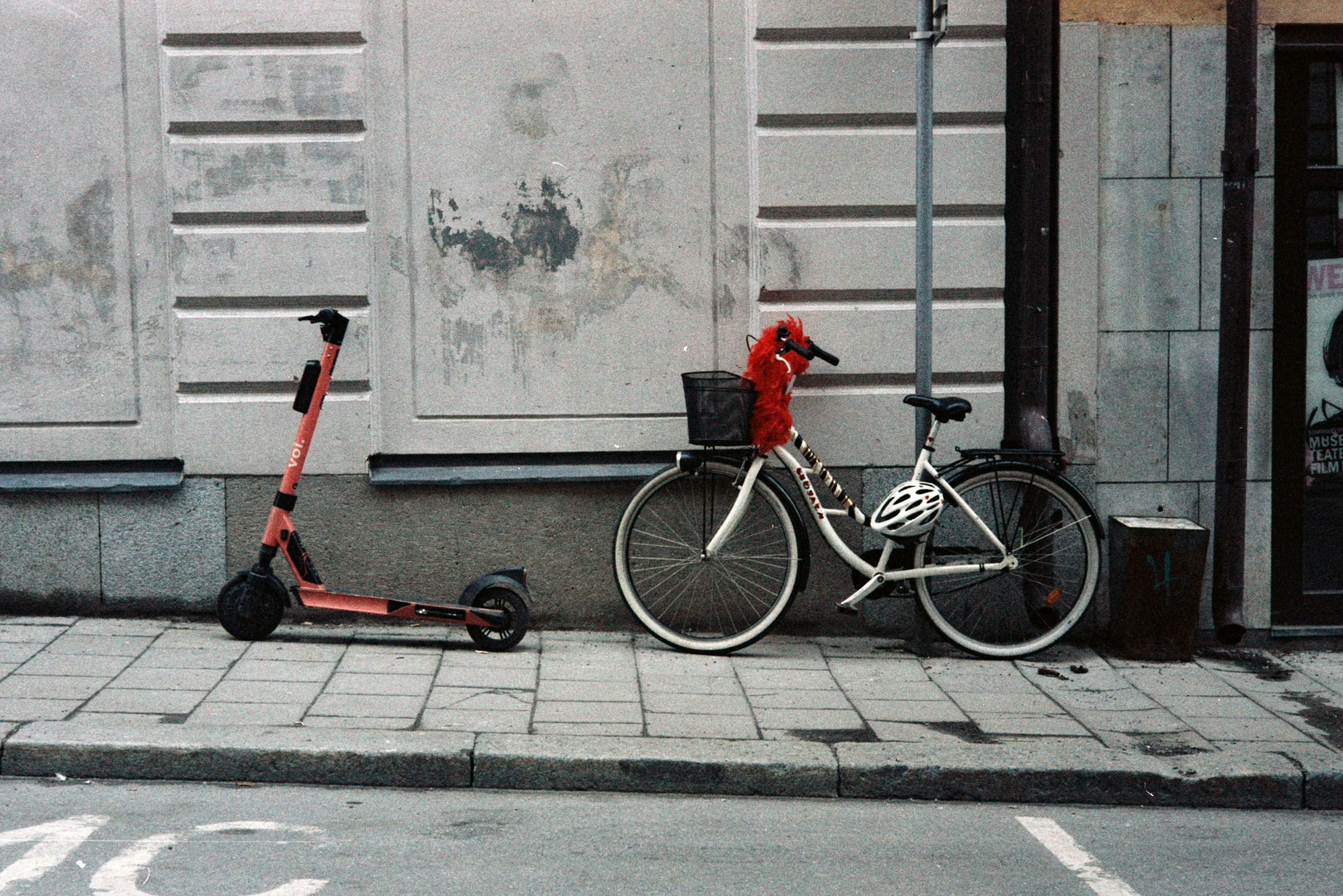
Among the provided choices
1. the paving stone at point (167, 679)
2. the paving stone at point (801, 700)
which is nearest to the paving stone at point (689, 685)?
the paving stone at point (801, 700)

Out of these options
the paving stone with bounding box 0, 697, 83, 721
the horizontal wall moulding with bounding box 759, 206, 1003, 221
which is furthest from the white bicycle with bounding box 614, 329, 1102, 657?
the paving stone with bounding box 0, 697, 83, 721

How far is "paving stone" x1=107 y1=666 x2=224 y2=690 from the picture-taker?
5438 millimetres

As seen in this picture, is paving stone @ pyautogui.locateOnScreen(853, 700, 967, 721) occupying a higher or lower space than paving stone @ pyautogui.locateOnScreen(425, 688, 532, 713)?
lower

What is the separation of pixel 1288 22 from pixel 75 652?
6.38 meters

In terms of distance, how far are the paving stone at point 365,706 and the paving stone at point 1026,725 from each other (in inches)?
86.3

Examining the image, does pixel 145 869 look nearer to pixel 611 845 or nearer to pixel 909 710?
pixel 611 845

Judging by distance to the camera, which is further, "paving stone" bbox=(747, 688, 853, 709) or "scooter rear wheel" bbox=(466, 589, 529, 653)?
"scooter rear wheel" bbox=(466, 589, 529, 653)

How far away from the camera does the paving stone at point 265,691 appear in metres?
5.32

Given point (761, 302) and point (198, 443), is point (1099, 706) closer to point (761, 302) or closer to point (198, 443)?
point (761, 302)

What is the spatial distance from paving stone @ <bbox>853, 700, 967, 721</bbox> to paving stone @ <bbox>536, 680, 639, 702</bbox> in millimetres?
921

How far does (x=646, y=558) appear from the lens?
6660 millimetres

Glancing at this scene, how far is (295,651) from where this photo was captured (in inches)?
240

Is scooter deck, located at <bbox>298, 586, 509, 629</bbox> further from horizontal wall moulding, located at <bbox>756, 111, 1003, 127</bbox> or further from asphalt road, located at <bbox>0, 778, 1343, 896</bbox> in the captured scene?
horizontal wall moulding, located at <bbox>756, 111, 1003, 127</bbox>

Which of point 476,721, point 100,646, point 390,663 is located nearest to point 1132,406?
point 476,721
